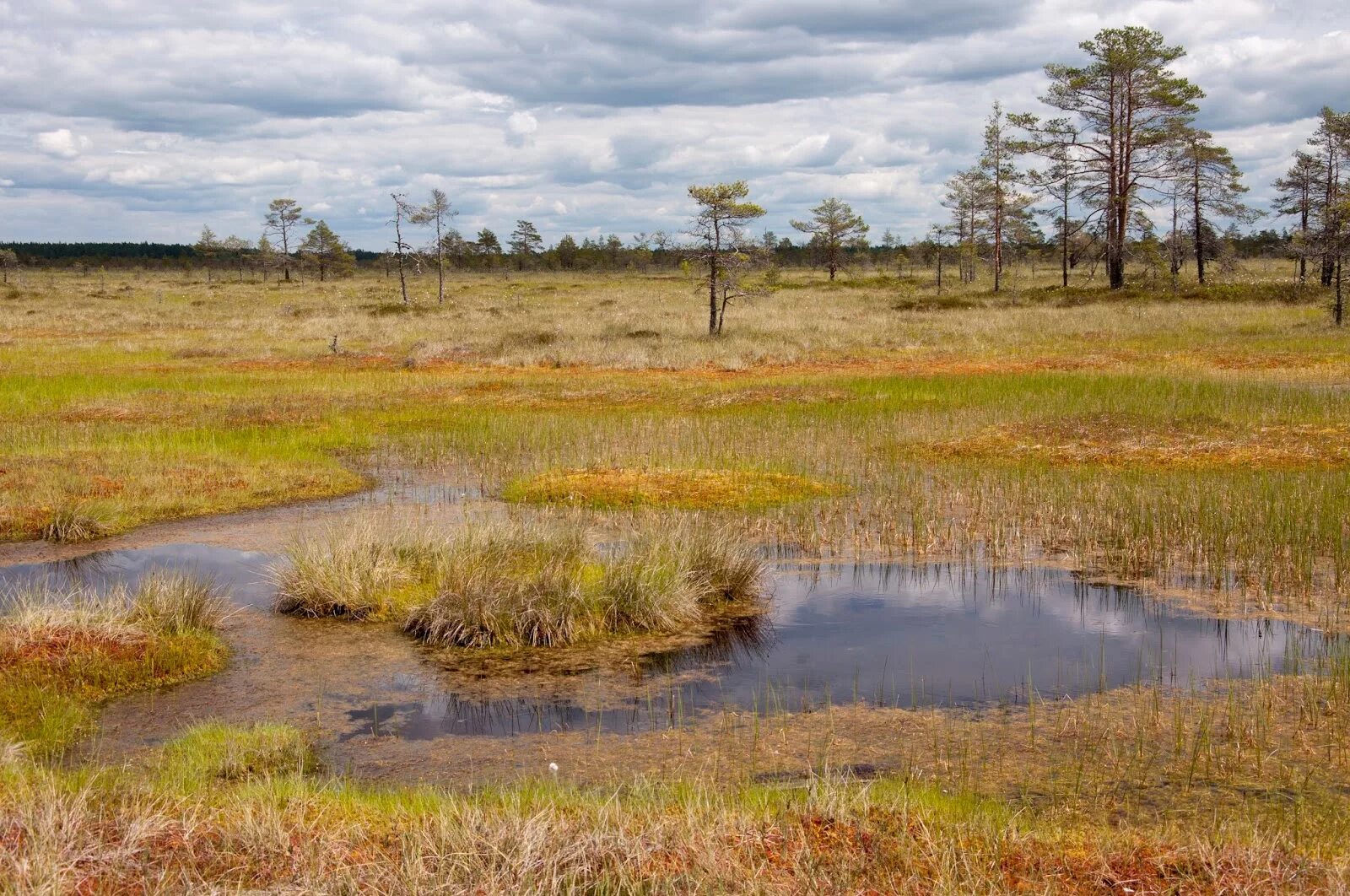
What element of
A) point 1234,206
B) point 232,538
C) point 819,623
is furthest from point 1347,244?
point 232,538

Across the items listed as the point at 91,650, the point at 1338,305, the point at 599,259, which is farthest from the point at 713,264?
the point at 599,259

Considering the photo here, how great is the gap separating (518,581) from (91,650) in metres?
3.68

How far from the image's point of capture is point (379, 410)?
24.0m

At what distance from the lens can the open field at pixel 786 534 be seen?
5.23m

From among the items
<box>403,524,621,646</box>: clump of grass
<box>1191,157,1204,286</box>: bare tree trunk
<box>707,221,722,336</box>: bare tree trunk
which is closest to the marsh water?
<box>403,524,621,646</box>: clump of grass

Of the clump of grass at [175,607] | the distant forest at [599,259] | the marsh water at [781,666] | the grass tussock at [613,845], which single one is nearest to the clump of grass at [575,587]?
the marsh water at [781,666]

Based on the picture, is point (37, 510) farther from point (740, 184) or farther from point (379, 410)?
point (740, 184)

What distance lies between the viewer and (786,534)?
13500 mm

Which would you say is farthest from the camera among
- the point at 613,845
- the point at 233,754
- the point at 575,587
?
the point at 575,587

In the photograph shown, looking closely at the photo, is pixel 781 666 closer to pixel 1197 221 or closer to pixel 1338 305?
pixel 1338 305

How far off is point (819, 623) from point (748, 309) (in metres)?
39.9

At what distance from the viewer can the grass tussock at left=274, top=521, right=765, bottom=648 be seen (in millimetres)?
9961

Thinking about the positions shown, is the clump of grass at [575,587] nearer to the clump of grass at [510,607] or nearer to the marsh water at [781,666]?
the clump of grass at [510,607]

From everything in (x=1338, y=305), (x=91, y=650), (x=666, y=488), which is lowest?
(x=91, y=650)
